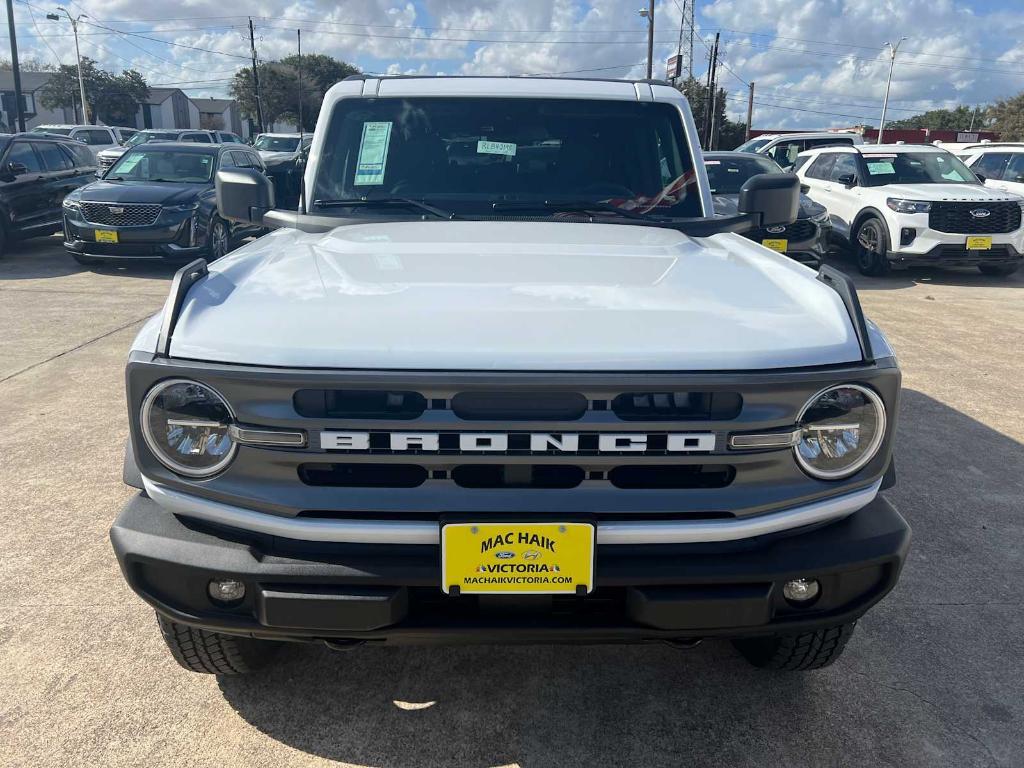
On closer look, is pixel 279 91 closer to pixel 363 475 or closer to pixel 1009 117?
pixel 1009 117

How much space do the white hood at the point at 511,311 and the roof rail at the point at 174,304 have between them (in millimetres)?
21

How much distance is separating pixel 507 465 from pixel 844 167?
451 inches

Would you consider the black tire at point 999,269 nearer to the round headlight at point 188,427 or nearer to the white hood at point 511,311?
the white hood at point 511,311

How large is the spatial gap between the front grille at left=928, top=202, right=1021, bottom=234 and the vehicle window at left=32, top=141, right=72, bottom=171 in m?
12.1

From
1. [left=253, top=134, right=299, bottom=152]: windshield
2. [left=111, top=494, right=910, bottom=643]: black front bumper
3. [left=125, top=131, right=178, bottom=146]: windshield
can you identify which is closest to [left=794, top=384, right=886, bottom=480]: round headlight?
[left=111, top=494, right=910, bottom=643]: black front bumper

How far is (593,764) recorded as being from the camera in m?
2.24

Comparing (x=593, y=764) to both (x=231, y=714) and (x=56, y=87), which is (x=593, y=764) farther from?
(x=56, y=87)

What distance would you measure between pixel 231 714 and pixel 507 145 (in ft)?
7.52

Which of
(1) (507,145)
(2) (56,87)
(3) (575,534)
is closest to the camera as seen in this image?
(3) (575,534)

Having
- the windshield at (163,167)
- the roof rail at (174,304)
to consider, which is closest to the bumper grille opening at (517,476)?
the roof rail at (174,304)

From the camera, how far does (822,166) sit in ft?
40.5

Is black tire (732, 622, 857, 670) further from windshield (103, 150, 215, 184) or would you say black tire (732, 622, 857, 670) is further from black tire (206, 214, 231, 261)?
windshield (103, 150, 215, 184)

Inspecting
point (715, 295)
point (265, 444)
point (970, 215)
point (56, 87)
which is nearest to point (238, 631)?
point (265, 444)

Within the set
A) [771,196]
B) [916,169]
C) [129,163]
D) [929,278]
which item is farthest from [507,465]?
[916,169]
